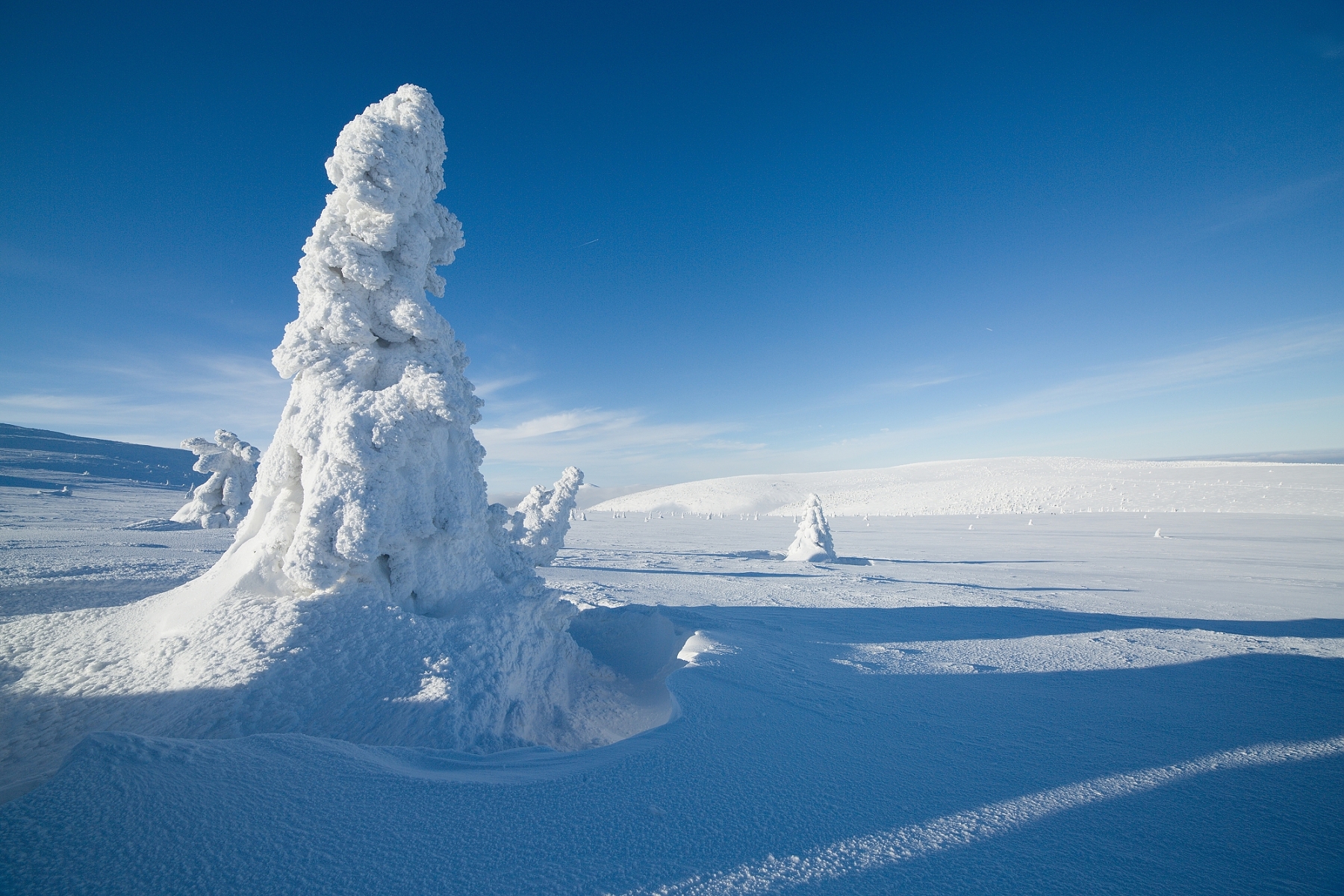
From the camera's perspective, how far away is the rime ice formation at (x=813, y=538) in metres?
23.2

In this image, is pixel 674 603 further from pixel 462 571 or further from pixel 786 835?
pixel 786 835

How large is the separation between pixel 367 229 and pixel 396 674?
5.28m

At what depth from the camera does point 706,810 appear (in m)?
3.19

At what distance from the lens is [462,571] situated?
666 centimetres

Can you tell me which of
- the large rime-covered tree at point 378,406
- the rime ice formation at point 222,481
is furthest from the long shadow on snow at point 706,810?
the rime ice formation at point 222,481

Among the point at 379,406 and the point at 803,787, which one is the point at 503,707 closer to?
the point at 803,787

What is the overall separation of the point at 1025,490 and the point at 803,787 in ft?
246

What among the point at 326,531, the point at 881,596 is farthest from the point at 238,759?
the point at 881,596

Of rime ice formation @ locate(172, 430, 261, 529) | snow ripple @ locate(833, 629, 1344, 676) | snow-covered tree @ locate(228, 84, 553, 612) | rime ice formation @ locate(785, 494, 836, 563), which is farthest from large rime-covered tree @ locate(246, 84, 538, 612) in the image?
rime ice formation @ locate(172, 430, 261, 529)

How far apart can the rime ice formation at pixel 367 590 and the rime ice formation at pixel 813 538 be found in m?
16.7

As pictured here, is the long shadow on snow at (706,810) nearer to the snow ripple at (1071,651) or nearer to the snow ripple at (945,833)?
the snow ripple at (945,833)

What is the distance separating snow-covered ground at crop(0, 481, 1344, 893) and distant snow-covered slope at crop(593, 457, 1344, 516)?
191 ft

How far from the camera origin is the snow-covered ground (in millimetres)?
2471

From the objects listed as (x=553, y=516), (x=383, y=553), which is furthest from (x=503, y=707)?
(x=553, y=516)
